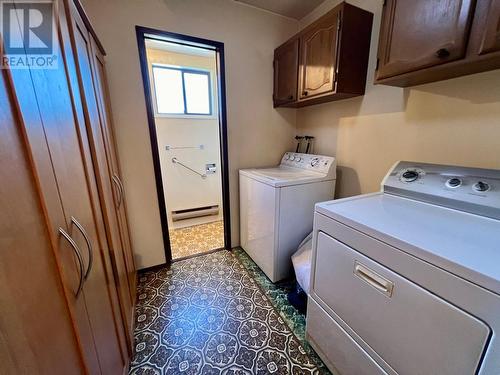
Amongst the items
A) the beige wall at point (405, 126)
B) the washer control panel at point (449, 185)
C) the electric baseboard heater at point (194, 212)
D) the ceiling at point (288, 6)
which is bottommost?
the electric baseboard heater at point (194, 212)

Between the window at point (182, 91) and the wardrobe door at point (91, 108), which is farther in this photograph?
the window at point (182, 91)

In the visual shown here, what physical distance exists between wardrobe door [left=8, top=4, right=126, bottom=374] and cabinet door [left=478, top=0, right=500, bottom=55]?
158cm

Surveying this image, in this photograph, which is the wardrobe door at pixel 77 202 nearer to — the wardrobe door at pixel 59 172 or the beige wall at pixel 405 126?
the wardrobe door at pixel 59 172

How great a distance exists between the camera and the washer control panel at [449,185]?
3.05 feet

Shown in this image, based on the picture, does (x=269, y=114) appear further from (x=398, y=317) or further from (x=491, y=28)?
(x=398, y=317)

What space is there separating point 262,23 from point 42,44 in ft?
6.65

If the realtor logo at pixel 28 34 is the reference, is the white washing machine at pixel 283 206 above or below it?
below

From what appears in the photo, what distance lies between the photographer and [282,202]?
167 centimetres

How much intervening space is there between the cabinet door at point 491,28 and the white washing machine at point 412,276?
54cm

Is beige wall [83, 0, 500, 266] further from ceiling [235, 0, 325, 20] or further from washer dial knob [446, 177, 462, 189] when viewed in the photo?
washer dial knob [446, 177, 462, 189]

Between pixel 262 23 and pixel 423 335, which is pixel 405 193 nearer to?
pixel 423 335

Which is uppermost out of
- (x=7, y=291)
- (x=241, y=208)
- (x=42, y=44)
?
(x=42, y=44)

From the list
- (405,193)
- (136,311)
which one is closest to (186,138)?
(136,311)

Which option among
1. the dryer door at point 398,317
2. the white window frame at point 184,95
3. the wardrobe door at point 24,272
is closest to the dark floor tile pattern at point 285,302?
the dryer door at point 398,317
